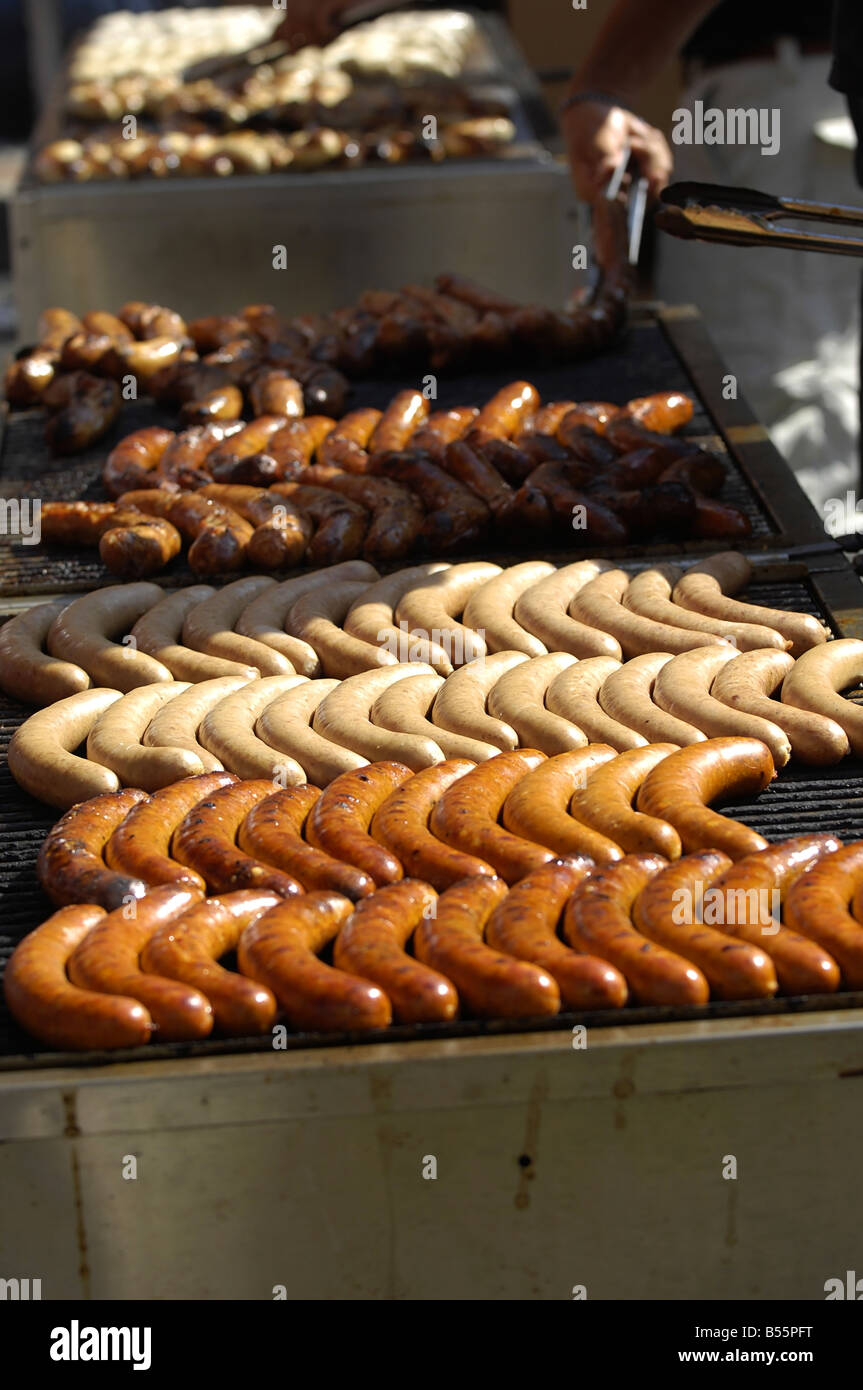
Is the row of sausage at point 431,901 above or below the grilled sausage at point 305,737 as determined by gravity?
below

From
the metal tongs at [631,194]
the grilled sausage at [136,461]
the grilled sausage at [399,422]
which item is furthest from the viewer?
the metal tongs at [631,194]

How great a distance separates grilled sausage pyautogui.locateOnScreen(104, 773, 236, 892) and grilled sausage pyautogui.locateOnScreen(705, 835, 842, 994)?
35.9 inches

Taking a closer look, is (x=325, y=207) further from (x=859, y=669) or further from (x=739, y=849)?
(x=739, y=849)

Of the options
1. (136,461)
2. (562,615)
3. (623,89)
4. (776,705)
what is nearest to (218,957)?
(776,705)

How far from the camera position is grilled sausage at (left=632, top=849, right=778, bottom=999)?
7.59 ft

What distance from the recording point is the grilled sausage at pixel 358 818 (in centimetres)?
267

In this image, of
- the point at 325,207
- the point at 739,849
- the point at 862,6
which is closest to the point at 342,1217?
the point at 739,849

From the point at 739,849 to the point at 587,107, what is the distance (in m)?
4.04

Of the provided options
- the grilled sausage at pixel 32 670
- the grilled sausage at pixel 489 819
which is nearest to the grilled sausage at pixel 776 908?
the grilled sausage at pixel 489 819

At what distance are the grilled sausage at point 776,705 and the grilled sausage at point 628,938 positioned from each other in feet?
1.87

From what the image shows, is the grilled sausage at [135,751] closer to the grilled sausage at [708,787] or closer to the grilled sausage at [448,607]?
the grilled sausage at [448,607]

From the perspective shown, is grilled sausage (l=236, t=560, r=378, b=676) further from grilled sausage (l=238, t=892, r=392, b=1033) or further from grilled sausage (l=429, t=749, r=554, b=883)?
grilled sausage (l=238, t=892, r=392, b=1033)

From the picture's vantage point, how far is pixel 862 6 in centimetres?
511

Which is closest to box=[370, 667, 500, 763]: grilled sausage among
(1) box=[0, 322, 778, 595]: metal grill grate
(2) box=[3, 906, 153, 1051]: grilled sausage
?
(2) box=[3, 906, 153, 1051]: grilled sausage
